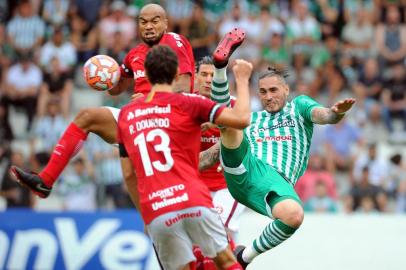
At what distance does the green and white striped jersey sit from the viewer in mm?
10703

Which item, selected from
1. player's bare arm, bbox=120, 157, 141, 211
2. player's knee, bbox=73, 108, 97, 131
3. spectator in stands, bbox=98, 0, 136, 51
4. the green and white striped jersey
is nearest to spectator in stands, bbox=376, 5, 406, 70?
spectator in stands, bbox=98, 0, 136, 51

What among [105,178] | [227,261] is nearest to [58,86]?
[105,178]

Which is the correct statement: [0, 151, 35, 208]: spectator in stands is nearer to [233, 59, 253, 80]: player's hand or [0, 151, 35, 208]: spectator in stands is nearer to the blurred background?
the blurred background

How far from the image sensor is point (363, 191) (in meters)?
17.3

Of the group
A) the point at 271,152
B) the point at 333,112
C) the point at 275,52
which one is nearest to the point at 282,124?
the point at 271,152

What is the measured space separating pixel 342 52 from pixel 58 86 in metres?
5.73

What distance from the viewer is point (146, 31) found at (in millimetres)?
10617

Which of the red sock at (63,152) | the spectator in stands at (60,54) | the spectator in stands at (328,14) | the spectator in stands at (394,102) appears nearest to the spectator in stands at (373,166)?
the spectator in stands at (394,102)

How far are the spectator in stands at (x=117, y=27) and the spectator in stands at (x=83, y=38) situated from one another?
18cm

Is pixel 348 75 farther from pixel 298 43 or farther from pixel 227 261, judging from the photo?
pixel 227 261

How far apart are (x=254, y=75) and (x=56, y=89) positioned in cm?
387

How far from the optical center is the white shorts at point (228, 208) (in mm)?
11477

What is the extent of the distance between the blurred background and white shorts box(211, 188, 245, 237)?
219 inches

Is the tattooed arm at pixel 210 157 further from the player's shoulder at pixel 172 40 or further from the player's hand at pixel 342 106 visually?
the player's hand at pixel 342 106
